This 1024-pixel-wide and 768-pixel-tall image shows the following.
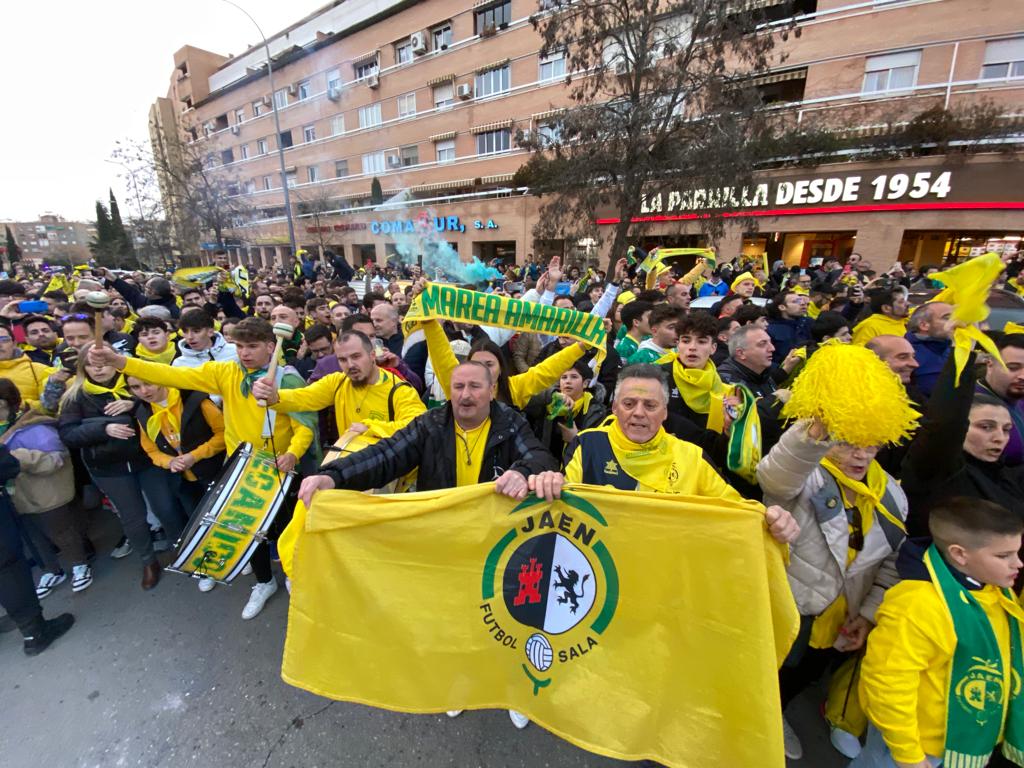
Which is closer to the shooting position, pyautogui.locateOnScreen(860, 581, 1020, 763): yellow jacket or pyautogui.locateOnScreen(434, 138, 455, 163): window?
pyautogui.locateOnScreen(860, 581, 1020, 763): yellow jacket

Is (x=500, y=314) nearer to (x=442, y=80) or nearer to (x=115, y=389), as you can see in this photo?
(x=115, y=389)

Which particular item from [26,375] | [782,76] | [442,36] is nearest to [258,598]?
[26,375]

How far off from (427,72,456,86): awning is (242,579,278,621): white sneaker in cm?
3439

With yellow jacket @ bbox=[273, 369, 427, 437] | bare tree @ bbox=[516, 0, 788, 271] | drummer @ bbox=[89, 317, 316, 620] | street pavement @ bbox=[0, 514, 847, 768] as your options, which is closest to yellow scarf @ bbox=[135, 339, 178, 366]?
drummer @ bbox=[89, 317, 316, 620]

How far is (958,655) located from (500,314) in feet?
8.69

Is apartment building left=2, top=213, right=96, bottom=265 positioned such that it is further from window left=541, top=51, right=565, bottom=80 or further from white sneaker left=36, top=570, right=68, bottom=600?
white sneaker left=36, top=570, right=68, bottom=600

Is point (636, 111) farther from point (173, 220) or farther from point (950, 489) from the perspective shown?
point (173, 220)

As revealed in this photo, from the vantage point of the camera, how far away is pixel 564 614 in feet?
6.37

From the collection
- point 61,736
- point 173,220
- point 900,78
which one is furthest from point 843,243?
point 173,220

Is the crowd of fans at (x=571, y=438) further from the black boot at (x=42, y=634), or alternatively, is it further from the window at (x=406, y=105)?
the window at (x=406, y=105)

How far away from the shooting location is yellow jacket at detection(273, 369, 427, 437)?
326 cm

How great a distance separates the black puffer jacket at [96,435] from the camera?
338 centimetres

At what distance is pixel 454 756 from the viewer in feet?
8.04

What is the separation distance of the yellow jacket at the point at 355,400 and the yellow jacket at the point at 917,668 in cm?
273
